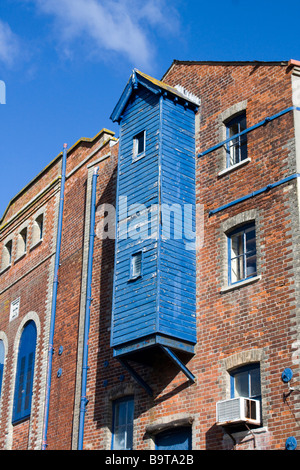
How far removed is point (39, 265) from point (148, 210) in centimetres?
825

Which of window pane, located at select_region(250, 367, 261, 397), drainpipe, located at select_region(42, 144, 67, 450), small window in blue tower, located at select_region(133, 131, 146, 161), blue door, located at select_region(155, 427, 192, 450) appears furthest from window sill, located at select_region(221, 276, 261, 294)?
drainpipe, located at select_region(42, 144, 67, 450)

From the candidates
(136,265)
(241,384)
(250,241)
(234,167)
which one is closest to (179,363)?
(241,384)

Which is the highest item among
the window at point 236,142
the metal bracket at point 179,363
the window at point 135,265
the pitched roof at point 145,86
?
the pitched roof at point 145,86

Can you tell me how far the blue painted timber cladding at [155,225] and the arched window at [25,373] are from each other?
6629mm


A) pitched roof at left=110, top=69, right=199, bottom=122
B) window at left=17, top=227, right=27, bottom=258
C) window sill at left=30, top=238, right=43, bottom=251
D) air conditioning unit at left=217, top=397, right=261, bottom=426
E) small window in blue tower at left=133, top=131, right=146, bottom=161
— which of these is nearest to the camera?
air conditioning unit at left=217, top=397, right=261, bottom=426

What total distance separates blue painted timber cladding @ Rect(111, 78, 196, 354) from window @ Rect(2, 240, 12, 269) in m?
10.3

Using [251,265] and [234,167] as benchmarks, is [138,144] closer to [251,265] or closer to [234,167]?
[234,167]

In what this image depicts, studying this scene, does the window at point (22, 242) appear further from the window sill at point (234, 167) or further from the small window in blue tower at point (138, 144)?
the window sill at point (234, 167)

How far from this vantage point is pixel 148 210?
19.3 meters

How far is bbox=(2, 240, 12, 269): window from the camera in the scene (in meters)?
30.1

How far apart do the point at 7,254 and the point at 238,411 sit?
1696cm

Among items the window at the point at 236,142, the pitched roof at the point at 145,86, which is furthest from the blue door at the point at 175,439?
the pitched roof at the point at 145,86

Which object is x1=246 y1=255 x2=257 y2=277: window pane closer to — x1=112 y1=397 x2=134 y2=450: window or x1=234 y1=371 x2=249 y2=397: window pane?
x1=234 y1=371 x2=249 y2=397: window pane

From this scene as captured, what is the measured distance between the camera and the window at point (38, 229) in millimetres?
27547
